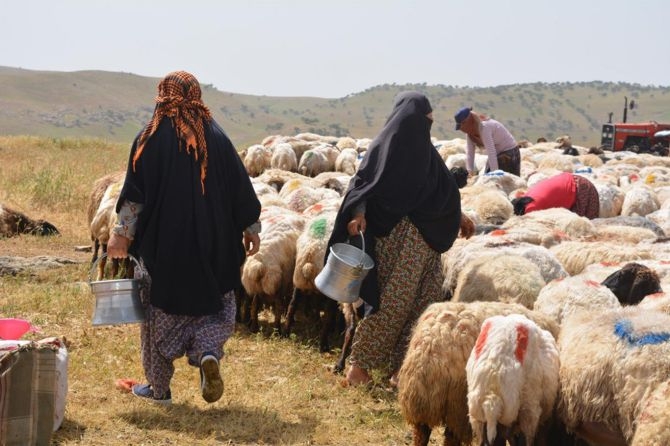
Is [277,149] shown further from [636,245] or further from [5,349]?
[5,349]

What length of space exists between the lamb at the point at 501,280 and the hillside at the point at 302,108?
66.7 m

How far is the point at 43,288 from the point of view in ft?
26.7

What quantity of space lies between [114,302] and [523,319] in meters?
2.30

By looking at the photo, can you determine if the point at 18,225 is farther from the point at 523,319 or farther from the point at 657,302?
the point at 523,319

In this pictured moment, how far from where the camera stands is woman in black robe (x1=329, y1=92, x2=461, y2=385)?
5609 millimetres


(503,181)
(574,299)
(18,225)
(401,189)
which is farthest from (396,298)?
(18,225)

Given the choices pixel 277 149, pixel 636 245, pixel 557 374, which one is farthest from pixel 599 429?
pixel 277 149

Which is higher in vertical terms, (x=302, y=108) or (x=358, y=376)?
(x=302, y=108)

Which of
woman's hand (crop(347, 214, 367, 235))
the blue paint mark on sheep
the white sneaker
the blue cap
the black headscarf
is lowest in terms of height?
the white sneaker

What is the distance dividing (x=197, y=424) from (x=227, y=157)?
1568 mm

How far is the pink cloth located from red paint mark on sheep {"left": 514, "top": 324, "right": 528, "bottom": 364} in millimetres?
5428

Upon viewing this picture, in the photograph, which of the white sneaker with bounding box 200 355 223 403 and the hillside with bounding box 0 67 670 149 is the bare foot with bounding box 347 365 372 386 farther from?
the hillside with bounding box 0 67 670 149

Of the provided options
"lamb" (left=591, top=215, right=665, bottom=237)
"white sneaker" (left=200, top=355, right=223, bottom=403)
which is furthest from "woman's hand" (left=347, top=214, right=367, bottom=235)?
"lamb" (left=591, top=215, right=665, bottom=237)

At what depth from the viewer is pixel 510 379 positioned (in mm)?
3896
